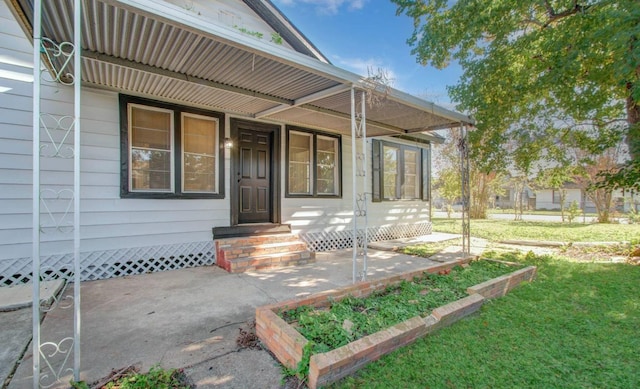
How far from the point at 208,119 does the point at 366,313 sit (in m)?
4.33

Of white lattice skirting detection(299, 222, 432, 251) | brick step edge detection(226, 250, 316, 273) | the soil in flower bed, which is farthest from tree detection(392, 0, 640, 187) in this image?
brick step edge detection(226, 250, 316, 273)

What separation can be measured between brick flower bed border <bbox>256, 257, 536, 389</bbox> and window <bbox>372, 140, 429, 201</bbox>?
4.73 meters

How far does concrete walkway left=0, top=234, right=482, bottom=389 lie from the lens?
87.9 inches

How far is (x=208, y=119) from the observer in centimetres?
549

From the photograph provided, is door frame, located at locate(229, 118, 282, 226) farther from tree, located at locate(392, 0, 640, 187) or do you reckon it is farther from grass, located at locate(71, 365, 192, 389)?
tree, located at locate(392, 0, 640, 187)

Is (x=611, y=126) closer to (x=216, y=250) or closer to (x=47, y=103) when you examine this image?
(x=216, y=250)

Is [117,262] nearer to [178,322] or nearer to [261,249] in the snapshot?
[261,249]

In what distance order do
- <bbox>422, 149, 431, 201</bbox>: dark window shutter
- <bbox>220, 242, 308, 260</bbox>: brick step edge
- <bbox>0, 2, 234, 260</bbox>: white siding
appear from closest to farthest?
<bbox>0, 2, 234, 260</bbox>: white siding → <bbox>220, 242, 308, 260</bbox>: brick step edge → <bbox>422, 149, 431, 201</bbox>: dark window shutter

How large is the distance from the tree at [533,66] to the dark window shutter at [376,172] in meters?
2.27

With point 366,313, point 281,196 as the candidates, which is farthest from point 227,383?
point 281,196

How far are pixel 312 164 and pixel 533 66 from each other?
4661mm

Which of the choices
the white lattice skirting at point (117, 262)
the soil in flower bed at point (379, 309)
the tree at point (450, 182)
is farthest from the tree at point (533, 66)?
the tree at point (450, 182)

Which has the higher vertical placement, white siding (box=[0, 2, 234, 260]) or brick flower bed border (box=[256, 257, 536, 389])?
white siding (box=[0, 2, 234, 260])

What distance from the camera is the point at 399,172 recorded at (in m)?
8.77
